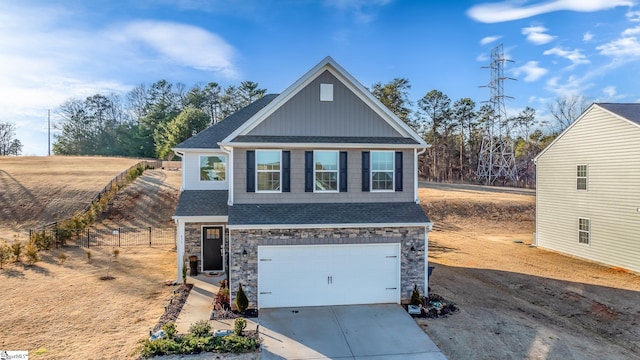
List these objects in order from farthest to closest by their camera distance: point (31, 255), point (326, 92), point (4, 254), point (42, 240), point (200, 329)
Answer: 1. point (42, 240)
2. point (31, 255)
3. point (4, 254)
4. point (326, 92)
5. point (200, 329)

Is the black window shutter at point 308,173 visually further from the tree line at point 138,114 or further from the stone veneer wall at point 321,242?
the tree line at point 138,114

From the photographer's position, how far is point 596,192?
17781 mm

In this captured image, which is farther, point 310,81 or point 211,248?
point 211,248

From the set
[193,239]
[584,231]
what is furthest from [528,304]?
[193,239]

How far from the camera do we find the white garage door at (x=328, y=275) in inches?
439

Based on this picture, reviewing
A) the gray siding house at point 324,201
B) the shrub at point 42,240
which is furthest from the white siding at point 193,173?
the shrub at point 42,240

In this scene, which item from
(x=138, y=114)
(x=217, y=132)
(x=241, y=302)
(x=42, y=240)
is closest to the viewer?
(x=241, y=302)

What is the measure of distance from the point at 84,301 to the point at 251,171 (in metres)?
6.94

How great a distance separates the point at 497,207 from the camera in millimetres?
31047

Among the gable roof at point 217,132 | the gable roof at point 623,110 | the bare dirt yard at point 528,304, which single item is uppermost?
the gable roof at point 623,110

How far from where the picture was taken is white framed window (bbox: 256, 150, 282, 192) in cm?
1190

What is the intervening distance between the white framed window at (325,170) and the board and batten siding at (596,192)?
13.8 metres

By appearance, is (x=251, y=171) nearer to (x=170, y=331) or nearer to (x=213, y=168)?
(x=213, y=168)

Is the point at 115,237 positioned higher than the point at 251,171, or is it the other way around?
the point at 251,171
